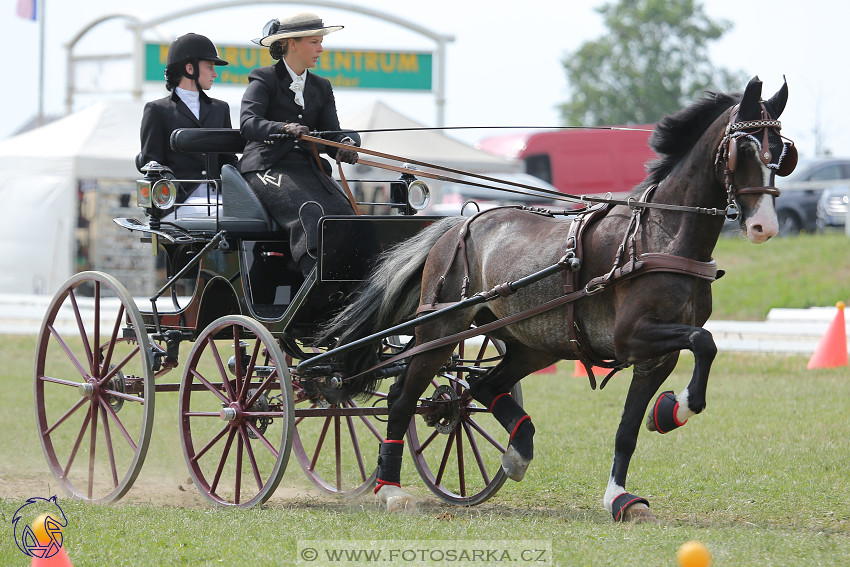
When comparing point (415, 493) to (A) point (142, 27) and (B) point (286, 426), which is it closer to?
(B) point (286, 426)

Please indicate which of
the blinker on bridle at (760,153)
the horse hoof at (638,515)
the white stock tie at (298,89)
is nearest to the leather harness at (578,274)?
the blinker on bridle at (760,153)

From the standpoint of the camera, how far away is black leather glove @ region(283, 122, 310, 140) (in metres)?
6.39

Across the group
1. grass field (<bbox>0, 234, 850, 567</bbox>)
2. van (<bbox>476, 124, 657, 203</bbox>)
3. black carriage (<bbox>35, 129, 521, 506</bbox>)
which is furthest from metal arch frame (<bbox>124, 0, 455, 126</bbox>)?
black carriage (<bbox>35, 129, 521, 506</bbox>)

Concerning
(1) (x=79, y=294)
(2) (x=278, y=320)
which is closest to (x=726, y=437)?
(2) (x=278, y=320)

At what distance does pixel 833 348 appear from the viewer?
12141 millimetres

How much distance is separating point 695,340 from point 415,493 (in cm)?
278

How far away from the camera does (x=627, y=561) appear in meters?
4.61

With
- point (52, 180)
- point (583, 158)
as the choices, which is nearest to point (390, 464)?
point (52, 180)

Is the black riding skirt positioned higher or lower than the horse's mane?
lower

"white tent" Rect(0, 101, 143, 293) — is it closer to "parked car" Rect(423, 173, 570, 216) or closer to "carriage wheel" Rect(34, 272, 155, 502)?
"parked car" Rect(423, 173, 570, 216)

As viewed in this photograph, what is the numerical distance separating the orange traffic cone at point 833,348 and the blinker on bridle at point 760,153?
7.29m

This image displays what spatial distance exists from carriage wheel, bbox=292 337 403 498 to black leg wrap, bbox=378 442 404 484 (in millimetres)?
164

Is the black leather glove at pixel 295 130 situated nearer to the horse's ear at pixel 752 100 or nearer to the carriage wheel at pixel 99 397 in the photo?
the carriage wheel at pixel 99 397

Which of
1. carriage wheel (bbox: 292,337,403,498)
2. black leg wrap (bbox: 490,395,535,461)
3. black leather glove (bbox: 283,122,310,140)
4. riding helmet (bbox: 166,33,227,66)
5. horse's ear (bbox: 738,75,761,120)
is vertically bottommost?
carriage wheel (bbox: 292,337,403,498)
